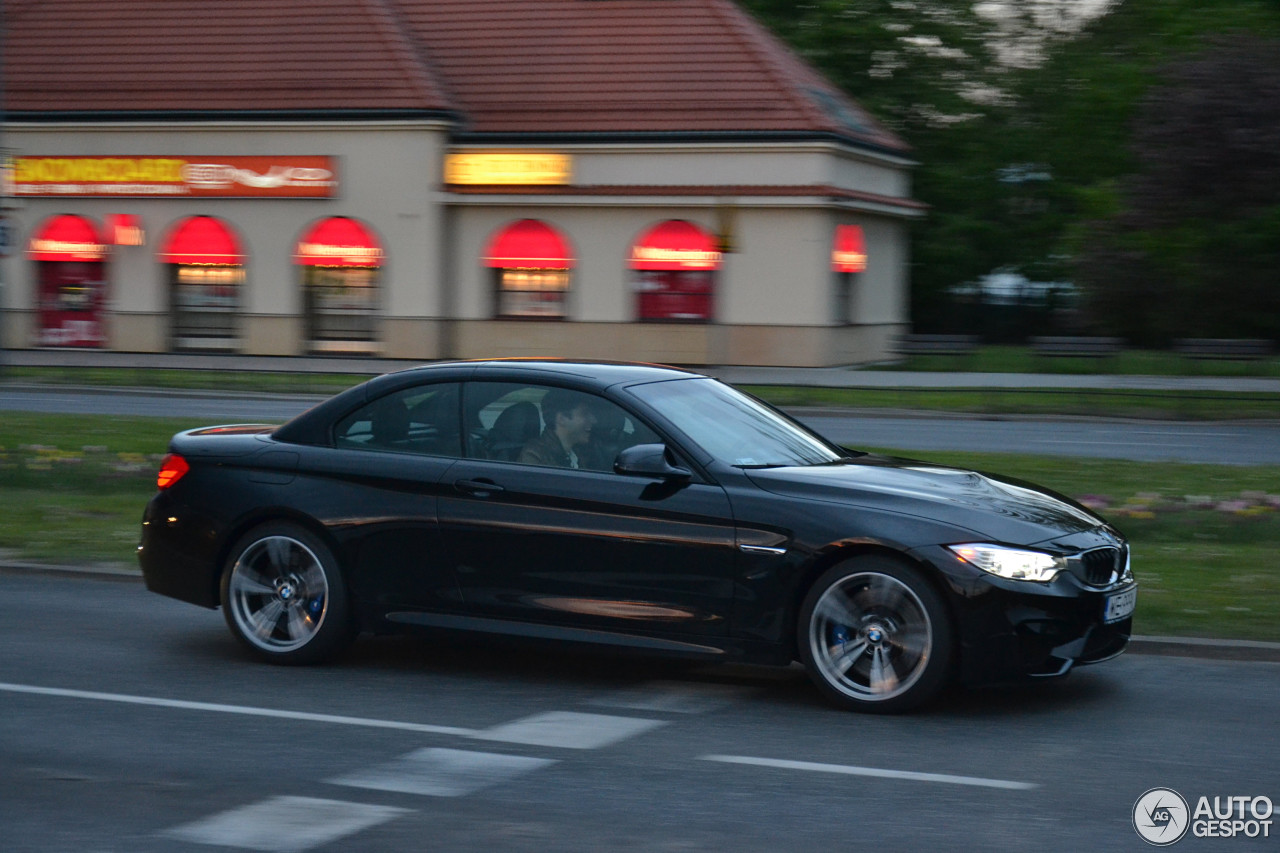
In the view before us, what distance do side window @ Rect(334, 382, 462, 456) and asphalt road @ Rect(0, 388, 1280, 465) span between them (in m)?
10.8

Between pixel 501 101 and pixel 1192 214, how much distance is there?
51.7 feet

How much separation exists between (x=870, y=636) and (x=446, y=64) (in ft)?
105

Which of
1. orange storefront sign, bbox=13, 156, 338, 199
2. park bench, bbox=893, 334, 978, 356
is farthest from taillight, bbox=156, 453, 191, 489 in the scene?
orange storefront sign, bbox=13, 156, 338, 199

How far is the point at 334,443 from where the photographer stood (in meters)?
7.62

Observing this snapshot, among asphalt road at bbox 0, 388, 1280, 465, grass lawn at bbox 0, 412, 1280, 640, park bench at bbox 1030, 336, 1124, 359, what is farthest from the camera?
park bench at bbox 1030, 336, 1124, 359

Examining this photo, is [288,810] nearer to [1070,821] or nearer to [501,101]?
[1070,821]

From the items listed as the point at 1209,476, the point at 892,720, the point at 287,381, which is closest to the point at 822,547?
the point at 892,720

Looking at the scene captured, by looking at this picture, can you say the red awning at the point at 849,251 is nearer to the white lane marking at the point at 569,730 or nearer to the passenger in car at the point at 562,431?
the passenger in car at the point at 562,431

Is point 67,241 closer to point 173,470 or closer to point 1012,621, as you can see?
point 173,470

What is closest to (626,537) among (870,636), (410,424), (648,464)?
(648,464)

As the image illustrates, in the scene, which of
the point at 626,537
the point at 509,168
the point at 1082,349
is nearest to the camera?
the point at 626,537

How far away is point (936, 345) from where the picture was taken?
35406 millimetres

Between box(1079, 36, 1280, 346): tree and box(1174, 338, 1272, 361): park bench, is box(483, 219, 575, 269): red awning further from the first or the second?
box(1174, 338, 1272, 361): park bench

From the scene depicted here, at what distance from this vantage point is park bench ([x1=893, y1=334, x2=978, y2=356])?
34625 millimetres
